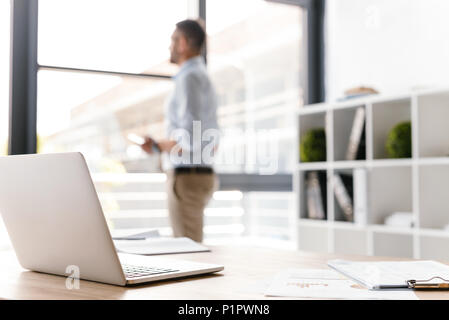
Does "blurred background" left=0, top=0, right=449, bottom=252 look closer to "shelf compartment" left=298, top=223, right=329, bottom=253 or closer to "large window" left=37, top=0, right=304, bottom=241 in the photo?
"large window" left=37, top=0, right=304, bottom=241

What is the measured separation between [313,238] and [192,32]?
1.42m

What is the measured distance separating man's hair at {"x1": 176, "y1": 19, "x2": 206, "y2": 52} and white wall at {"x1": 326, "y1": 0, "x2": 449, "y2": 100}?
3.66 ft

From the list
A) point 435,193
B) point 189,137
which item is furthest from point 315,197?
point 189,137

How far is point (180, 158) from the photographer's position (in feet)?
8.68

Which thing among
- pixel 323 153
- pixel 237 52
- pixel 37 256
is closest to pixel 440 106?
pixel 323 153

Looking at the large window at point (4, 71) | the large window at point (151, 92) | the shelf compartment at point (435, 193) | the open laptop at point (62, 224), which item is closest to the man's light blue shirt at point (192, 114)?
the large window at point (151, 92)

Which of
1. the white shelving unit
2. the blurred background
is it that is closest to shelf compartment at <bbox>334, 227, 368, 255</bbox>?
the white shelving unit

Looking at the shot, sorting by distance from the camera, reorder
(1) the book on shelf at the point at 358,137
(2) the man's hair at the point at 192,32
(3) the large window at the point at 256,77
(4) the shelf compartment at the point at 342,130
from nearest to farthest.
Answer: (2) the man's hair at the point at 192,32, (1) the book on shelf at the point at 358,137, (4) the shelf compartment at the point at 342,130, (3) the large window at the point at 256,77

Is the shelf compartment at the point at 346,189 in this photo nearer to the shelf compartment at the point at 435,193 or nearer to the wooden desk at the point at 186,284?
the shelf compartment at the point at 435,193

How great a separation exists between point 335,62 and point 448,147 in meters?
1.25

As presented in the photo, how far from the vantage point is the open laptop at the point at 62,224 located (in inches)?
34.9

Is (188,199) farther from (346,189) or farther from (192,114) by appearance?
(346,189)

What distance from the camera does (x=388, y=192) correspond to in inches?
113

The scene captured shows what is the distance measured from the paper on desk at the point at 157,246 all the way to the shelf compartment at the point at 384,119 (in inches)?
64.6
